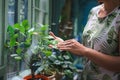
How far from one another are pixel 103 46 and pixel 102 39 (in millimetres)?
35

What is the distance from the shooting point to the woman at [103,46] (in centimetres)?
117

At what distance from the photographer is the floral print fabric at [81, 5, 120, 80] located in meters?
1.19

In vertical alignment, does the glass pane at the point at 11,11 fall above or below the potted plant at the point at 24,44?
above

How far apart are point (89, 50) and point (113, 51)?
120 mm

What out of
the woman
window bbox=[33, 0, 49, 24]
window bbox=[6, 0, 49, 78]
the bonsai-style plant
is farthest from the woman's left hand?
window bbox=[33, 0, 49, 24]

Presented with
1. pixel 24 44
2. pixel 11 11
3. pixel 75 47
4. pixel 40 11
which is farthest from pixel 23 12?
pixel 75 47

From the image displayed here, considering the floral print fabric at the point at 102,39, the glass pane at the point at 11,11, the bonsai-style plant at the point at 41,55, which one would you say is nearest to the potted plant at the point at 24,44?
the bonsai-style plant at the point at 41,55

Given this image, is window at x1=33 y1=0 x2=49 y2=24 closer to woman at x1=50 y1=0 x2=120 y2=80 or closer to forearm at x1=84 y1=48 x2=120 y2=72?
woman at x1=50 y1=0 x2=120 y2=80

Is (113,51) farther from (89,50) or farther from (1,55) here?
(1,55)

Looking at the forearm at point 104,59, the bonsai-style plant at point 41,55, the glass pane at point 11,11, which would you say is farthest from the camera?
the glass pane at point 11,11

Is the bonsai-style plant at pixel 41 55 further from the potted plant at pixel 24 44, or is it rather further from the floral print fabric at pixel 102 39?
the floral print fabric at pixel 102 39

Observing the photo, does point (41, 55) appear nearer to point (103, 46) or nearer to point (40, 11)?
point (103, 46)

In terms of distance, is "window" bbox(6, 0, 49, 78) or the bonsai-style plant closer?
the bonsai-style plant

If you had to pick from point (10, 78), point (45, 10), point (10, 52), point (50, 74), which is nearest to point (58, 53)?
point (50, 74)
